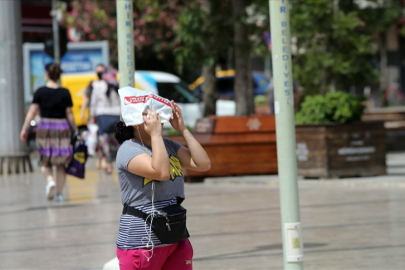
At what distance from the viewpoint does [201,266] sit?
612 cm

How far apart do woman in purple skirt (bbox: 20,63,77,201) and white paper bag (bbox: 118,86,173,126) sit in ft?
20.4

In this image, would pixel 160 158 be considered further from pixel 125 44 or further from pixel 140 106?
pixel 125 44

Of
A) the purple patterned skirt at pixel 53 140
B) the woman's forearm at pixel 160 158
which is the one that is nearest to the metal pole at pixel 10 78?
the purple patterned skirt at pixel 53 140

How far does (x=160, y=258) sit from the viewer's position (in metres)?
3.76

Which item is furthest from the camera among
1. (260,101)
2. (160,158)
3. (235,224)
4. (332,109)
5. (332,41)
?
(260,101)

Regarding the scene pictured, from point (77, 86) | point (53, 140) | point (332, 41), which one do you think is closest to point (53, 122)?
point (53, 140)

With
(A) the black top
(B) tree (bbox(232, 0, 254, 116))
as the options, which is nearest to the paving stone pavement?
(A) the black top

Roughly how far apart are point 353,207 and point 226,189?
8.75 ft

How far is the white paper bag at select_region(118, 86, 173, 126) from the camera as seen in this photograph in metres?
3.67

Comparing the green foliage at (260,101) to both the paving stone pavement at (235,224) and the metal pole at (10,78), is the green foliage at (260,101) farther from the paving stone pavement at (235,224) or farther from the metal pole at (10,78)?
the paving stone pavement at (235,224)

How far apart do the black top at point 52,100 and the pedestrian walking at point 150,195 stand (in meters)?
6.03

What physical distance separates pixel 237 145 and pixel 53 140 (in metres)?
3.53

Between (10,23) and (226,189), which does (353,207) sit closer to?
(226,189)

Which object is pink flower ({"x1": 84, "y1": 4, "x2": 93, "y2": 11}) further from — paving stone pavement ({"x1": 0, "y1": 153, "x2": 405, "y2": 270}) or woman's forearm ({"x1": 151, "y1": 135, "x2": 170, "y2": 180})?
woman's forearm ({"x1": 151, "y1": 135, "x2": 170, "y2": 180})
